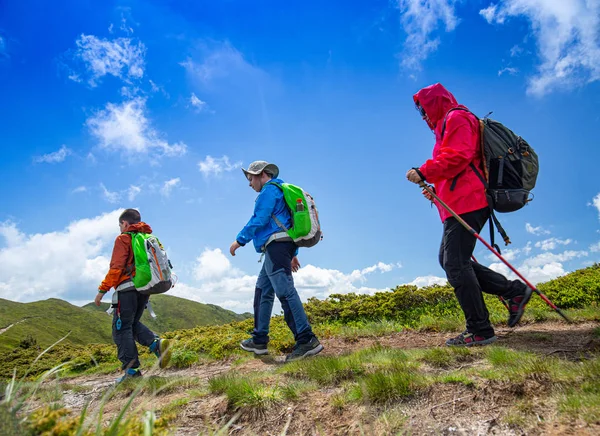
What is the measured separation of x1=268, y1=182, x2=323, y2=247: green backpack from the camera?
→ 222 inches

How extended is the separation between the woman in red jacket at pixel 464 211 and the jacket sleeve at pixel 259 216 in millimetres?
2033

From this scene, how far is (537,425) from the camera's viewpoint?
238 cm

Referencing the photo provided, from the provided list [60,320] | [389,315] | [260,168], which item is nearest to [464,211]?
[260,168]

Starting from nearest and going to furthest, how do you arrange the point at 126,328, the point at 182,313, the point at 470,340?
the point at 470,340 → the point at 126,328 → the point at 182,313

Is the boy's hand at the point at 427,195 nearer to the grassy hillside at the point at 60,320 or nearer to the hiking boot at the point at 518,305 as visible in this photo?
the hiking boot at the point at 518,305

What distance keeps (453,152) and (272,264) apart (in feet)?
9.56

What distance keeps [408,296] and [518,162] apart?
5.45 m

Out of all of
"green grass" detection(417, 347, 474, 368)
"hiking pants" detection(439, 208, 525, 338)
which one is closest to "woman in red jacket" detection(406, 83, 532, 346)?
"hiking pants" detection(439, 208, 525, 338)

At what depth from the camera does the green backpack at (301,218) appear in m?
5.64

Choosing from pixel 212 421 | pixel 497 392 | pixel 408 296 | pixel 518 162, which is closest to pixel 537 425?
pixel 497 392

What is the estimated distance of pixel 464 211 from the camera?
4750 mm

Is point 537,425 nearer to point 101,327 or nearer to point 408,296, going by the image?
point 408,296

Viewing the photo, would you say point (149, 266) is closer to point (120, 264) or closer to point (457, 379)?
point (120, 264)

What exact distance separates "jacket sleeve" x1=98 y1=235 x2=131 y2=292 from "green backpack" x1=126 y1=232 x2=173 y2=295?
0.43 ft
